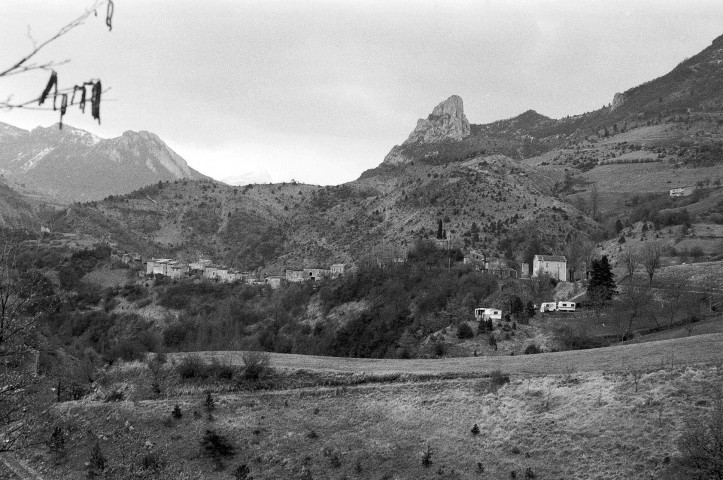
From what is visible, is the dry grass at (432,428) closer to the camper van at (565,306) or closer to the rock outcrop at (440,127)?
the camper van at (565,306)

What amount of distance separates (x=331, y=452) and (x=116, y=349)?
929 inches

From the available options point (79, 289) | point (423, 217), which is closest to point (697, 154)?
point (423, 217)

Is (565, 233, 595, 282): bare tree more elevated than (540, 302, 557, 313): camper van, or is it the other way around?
(565, 233, 595, 282): bare tree

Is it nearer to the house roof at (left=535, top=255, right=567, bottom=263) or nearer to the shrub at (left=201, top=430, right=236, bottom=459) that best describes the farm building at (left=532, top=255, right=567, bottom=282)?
the house roof at (left=535, top=255, right=567, bottom=263)

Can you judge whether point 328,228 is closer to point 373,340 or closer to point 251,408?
point 373,340

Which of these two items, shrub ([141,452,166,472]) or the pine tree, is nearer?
shrub ([141,452,166,472])

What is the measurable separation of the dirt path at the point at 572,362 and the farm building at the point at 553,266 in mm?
30303

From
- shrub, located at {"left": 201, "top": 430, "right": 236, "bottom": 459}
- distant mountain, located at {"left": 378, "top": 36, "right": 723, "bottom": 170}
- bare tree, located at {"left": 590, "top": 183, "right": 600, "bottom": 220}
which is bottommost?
shrub, located at {"left": 201, "top": 430, "right": 236, "bottom": 459}

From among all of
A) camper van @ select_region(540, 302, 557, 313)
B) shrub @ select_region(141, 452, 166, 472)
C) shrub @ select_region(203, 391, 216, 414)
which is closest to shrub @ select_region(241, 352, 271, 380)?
shrub @ select_region(203, 391, 216, 414)

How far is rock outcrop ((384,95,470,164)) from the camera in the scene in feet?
536

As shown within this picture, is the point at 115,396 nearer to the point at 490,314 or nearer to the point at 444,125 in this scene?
the point at 490,314

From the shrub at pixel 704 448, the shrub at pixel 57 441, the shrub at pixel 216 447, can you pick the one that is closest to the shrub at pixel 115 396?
the shrub at pixel 57 441

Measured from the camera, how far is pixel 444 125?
16775cm

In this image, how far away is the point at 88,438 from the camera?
81.6 ft
